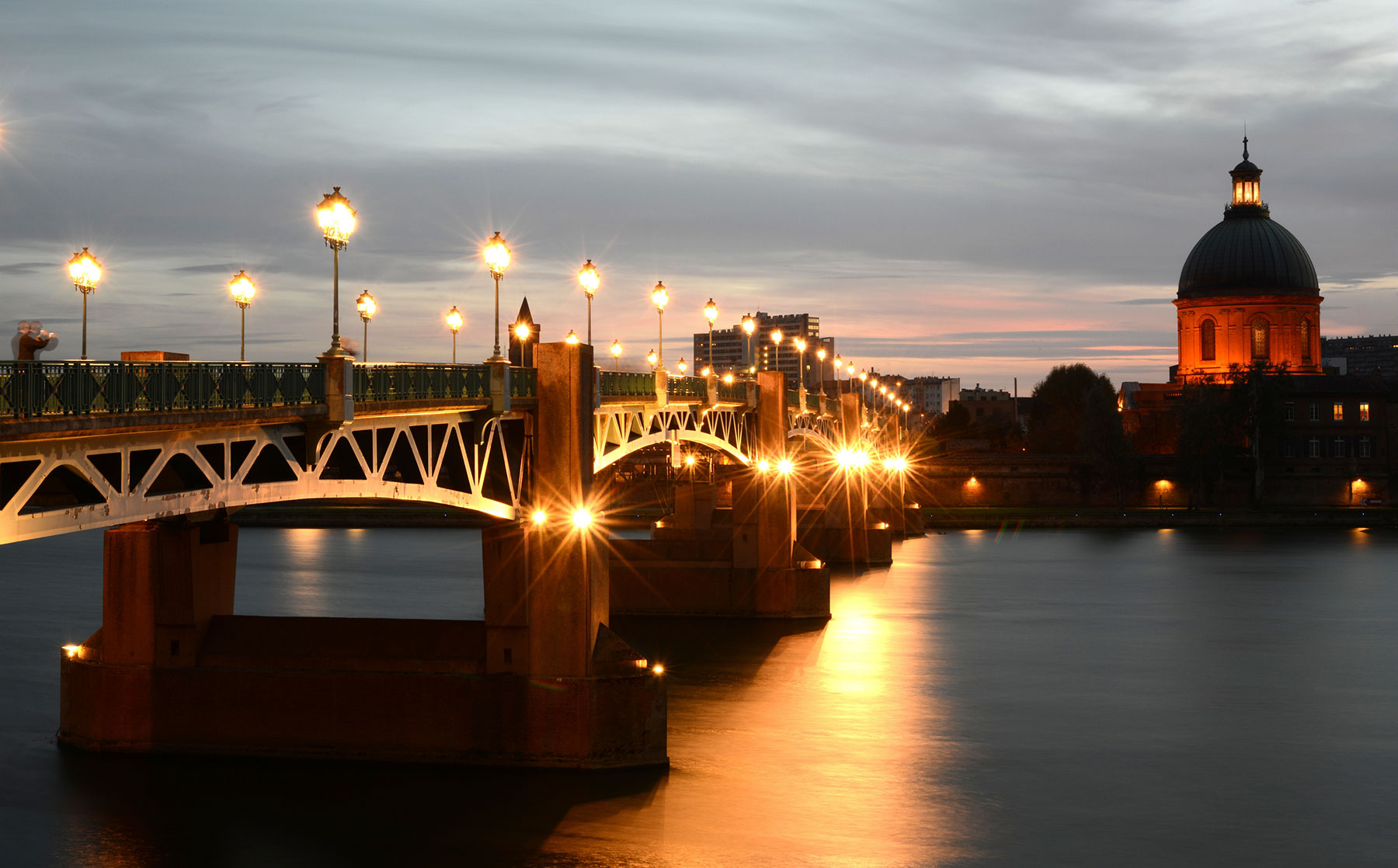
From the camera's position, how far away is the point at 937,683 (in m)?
43.3

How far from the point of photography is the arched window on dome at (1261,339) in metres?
130

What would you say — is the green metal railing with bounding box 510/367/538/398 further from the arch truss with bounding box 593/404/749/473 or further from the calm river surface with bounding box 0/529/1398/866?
the calm river surface with bounding box 0/529/1398/866

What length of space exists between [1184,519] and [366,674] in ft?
296

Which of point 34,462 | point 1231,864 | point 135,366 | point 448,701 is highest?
point 135,366

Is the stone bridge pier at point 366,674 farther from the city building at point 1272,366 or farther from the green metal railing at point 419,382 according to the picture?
the city building at point 1272,366

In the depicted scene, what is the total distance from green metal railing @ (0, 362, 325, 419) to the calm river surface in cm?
828

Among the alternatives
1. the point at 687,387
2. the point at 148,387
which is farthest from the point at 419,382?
the point at 687,387

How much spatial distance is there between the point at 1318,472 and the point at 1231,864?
96170 mm

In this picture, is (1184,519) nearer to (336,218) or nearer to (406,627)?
(406,627)

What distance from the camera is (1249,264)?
131m

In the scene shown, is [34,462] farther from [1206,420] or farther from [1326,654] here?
[1206,420]

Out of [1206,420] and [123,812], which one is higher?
[1206,420]

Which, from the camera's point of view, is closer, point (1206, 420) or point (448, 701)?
point (448, 701)

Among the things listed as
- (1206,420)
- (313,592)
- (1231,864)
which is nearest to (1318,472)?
(1206,420)
